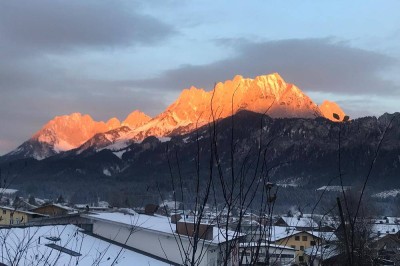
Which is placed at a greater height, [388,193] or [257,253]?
[388,193]

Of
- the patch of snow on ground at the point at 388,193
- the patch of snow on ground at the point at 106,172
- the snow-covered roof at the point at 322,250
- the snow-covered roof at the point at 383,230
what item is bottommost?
the snow-covered roof at the point at 383,230

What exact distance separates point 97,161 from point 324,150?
2929 inches

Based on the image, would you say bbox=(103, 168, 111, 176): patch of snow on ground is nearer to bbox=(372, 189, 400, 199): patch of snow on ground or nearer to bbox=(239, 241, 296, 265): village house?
bbox=(372, 189, 400, 199): patch of snow on ground

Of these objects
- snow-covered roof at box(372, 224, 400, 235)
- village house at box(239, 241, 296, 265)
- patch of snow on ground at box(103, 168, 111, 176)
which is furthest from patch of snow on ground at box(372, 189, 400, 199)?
village house at box(239, 241, 296, 265)

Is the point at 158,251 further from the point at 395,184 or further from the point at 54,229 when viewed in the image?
the point at 395,184

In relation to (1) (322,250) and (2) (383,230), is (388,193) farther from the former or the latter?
(1) (322,250)

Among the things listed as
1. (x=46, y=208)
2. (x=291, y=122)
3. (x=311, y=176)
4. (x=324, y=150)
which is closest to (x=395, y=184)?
(x=311, y=176)

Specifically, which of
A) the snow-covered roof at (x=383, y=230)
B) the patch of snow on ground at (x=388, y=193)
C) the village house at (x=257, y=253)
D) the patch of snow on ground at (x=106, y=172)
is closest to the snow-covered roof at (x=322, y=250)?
the village house at (x=257, y=253)

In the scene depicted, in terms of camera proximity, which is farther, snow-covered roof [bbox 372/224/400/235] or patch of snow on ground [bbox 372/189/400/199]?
patch of snow on ground [bbox 372/189/400/199]

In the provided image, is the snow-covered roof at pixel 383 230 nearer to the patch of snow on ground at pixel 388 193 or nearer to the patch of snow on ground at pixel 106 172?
the patch of snow on ground at pixel 388 193

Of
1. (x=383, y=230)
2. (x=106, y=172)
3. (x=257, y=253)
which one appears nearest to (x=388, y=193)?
(x=383, y=230)

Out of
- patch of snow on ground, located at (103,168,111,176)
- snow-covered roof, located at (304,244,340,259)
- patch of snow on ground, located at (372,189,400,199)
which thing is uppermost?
patch of snow on ground, located at (103,168,111,176)

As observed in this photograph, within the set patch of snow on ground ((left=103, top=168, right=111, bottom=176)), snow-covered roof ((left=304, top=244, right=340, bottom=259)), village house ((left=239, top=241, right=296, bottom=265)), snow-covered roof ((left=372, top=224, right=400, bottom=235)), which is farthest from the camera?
patch of snow on ground ((left=103, top=168, right=111, bottom=176))

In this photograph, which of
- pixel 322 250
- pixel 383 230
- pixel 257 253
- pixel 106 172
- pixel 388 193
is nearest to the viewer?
pixel 257 253
